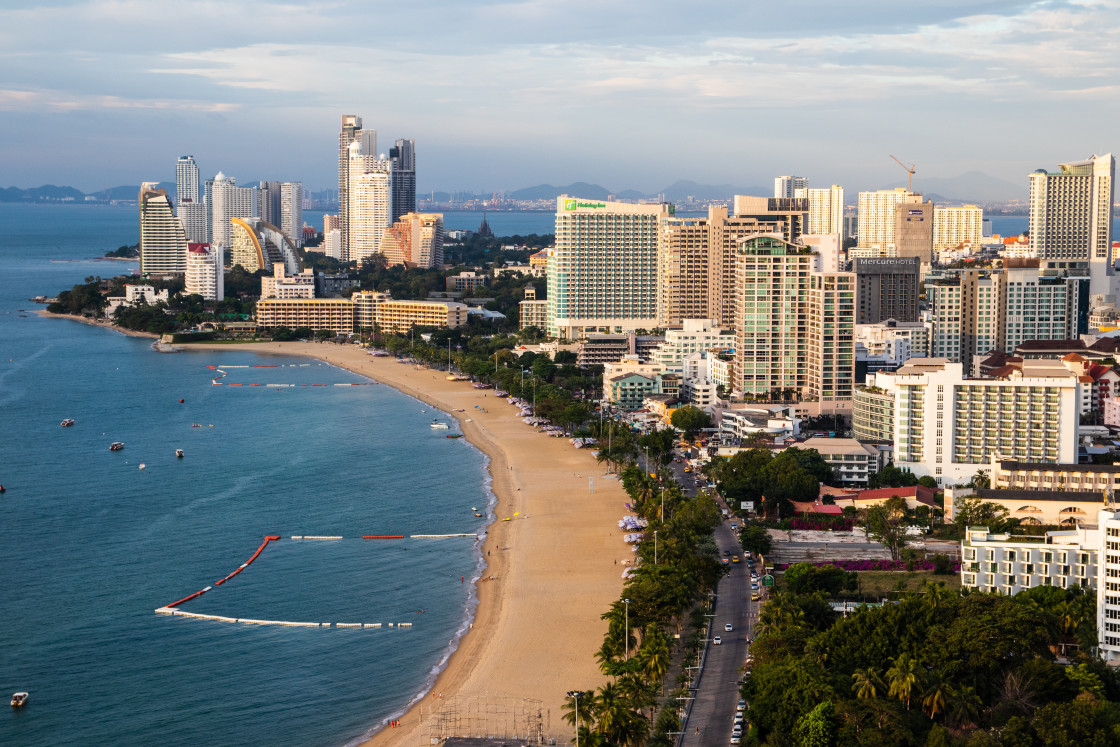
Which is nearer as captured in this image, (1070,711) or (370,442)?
(1070,711)

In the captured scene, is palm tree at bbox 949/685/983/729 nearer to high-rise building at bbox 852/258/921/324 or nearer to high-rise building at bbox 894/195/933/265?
high-rise building at bbox 852/258/921/324

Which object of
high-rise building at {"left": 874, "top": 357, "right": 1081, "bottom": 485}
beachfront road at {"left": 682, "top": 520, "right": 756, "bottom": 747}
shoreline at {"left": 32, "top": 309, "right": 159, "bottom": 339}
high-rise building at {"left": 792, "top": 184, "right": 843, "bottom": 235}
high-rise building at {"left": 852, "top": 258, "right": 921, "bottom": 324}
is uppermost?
high-rise building at {"left": 792, "top": 184, "right": 843, "bottom": 235}

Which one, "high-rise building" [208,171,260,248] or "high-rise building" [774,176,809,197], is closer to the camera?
"high-rise building" [774,176,809,197]

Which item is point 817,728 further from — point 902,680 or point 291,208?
point 291,208

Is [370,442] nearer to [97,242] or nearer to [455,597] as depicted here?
[455,597]

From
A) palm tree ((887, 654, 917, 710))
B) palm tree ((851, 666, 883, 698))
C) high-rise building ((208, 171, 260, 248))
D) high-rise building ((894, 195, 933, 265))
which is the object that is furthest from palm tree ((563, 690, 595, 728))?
high-rise building ((208, 171, 260, 248))

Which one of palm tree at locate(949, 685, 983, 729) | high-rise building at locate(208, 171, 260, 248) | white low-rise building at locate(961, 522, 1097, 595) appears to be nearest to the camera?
palm tree at locate(949, 685, 983, 729)

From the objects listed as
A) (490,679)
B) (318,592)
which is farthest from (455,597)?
(490,679)

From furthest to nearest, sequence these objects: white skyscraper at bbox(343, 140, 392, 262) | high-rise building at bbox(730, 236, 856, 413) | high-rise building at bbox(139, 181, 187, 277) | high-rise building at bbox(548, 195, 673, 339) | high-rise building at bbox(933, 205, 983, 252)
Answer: white skyscraper at bbox(343, 140, 392, 262) → high-rise building at bbox(139, 181, 187, 277) → high-rise building at bbox(933, 205, 983, 252) → high-rise building at bbox(548, 195, 673, 339) → high-rise building at bbox(730, 236, 856, 413)
